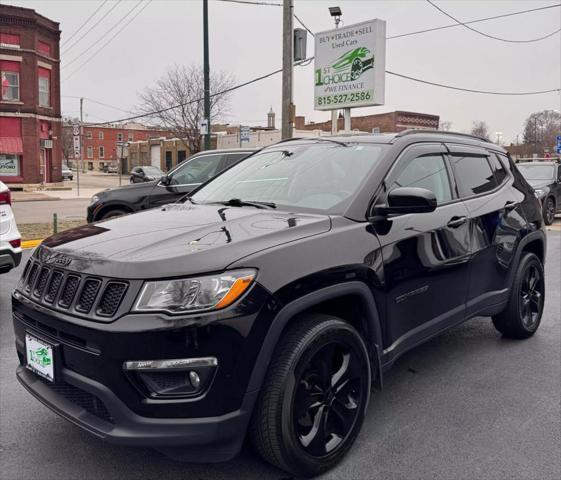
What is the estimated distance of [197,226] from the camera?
2977 mm

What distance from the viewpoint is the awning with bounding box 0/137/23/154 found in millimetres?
29683

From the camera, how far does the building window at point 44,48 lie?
31.1 m

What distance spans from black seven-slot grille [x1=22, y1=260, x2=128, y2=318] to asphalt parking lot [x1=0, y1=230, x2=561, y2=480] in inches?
35.3

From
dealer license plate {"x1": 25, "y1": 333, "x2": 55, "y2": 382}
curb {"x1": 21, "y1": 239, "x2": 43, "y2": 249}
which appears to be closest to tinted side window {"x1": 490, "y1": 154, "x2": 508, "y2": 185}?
dealer license plate {"x1": 25, "y1": 333, "x2": 55, "y2": 382}

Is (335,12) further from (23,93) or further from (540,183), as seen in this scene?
(23,93)

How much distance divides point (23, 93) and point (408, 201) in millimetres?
31881

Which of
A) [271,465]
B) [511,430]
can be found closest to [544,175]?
[511,430]

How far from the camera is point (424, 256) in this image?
3.47 m

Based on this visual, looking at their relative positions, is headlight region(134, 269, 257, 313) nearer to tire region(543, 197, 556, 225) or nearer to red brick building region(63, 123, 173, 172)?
tire region(543, 197, 556, 225)

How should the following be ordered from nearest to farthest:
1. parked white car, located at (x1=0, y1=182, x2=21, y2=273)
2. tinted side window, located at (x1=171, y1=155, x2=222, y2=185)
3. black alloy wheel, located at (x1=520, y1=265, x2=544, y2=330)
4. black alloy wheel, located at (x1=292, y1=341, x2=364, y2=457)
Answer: black alloy wheel, located at (x1=292, y1=341, x2=364, y2=457) → black alloy wheel, located at (x1=520, y1=265, x2=544, y2=330) → parked white car, located at (x1=0, y1=182, x2=21, y2=273) → tinted side window, located at (x1=171, y1=155, x2=222, y2=185)

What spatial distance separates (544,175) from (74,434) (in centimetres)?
1607

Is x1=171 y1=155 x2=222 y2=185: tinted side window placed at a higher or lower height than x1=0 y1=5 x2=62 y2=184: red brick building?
lower

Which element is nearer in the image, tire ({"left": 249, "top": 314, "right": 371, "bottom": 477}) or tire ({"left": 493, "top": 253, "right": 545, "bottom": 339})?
tire ({"left": 249, "top": 314, "right": 371, "bottom": 477})

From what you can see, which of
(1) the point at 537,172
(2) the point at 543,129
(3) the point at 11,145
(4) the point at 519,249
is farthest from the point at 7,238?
(2) the point at 543,129
